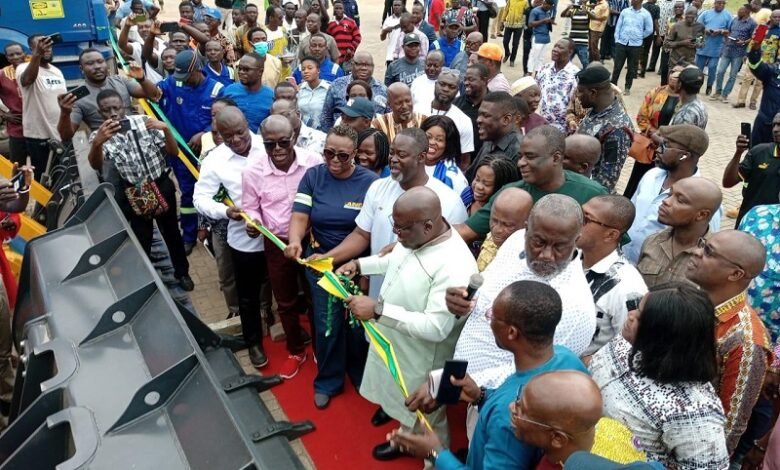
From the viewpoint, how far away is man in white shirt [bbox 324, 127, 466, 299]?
3.70 m

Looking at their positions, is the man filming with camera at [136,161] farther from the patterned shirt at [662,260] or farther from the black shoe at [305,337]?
the patterned shirt at [662,260]

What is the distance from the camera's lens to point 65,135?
18.4 feet

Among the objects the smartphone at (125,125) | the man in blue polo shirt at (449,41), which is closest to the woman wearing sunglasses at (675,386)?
the smartphone at (125,125)

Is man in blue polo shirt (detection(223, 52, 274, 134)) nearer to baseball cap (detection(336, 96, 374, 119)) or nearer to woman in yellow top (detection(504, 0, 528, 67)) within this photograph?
baseball cap (detection(336, 96, 374, 119))

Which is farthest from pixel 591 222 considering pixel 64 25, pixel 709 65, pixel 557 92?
pixel 709 65

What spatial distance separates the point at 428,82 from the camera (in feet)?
22.5

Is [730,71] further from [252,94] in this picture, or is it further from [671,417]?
[671,417]

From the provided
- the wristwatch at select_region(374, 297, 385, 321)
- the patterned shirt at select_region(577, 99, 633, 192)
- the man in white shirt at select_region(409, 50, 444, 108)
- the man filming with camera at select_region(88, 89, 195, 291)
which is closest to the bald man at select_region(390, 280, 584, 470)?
the wristwatch at select_region(374, 297, 385, 321)

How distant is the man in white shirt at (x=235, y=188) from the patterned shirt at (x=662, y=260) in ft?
8.77

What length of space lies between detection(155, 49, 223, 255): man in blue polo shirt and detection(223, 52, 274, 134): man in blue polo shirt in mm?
373

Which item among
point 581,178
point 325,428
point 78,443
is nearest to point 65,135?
point 325,428

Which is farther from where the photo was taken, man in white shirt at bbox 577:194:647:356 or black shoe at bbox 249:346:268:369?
black shoe at bbox 249:346:268:369

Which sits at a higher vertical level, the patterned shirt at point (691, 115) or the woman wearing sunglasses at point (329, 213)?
the patterned shirt at point (691, 115)

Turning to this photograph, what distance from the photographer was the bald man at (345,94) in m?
6.27
